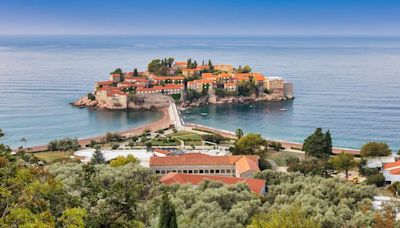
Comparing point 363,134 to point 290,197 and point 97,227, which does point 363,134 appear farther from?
point 97,227

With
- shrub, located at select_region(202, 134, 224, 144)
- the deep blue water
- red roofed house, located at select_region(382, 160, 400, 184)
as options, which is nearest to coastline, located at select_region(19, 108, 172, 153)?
the deep blue water

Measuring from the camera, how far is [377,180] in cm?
2606

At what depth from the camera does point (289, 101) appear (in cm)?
6456

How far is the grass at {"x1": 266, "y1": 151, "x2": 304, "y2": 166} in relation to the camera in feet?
105

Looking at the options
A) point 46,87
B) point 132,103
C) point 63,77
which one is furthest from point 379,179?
point 63,77

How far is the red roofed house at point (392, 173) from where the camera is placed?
26828 mm

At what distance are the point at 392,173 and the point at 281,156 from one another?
8.19 metres

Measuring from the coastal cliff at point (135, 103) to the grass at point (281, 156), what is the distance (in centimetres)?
2752

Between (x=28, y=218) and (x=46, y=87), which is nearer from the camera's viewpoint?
(x=28, y=218)

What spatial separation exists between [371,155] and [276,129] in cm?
1654

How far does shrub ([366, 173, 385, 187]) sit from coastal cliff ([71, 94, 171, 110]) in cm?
3688

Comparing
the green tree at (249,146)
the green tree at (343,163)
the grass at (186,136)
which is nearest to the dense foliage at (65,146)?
the grass at (186,136)

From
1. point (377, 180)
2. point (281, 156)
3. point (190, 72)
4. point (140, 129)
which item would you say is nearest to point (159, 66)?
point (190, 72)

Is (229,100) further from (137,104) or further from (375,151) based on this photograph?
(375,151)
